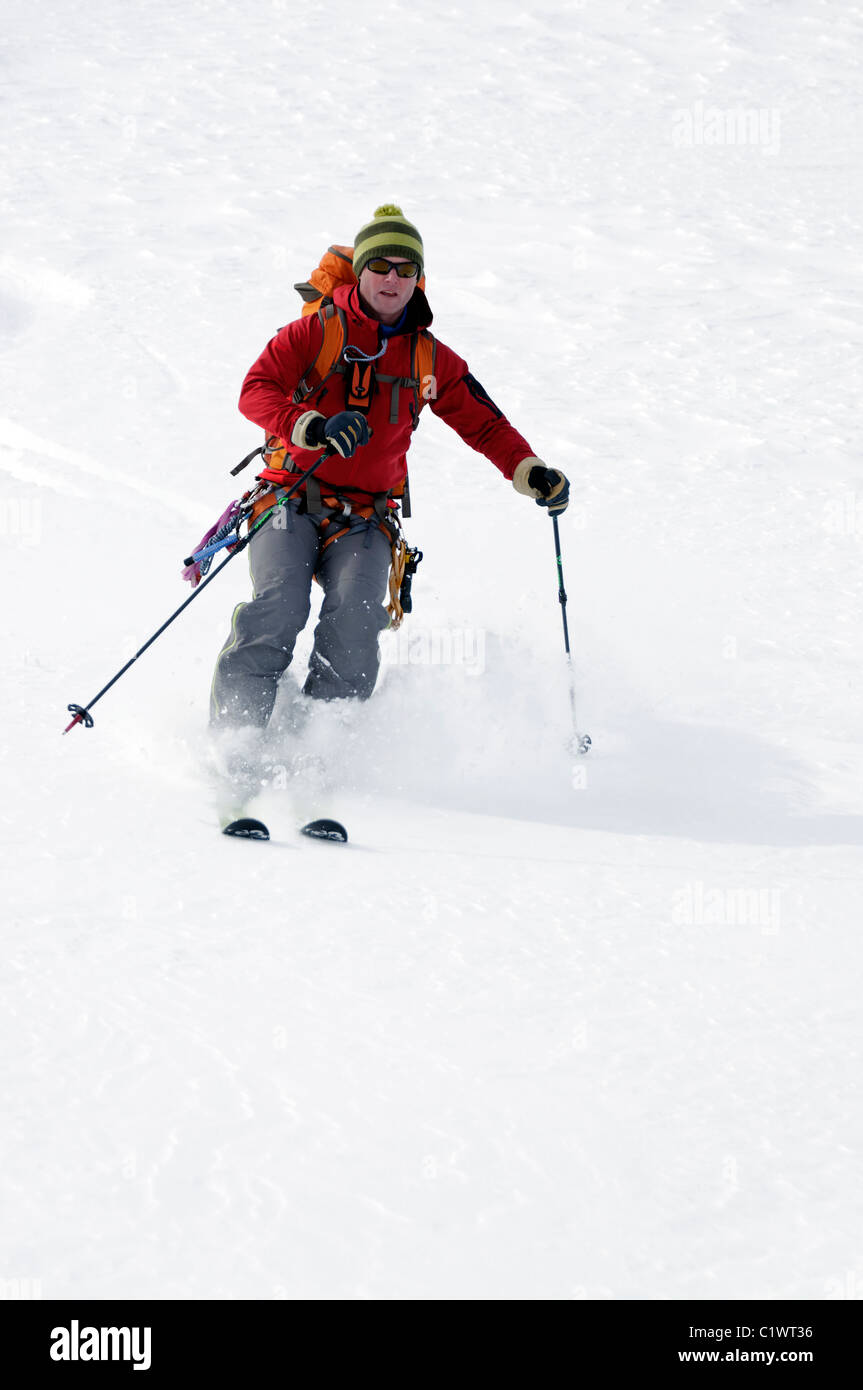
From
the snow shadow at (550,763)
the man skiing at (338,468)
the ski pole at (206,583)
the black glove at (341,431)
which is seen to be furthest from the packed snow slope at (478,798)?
the black glove at (341,431)

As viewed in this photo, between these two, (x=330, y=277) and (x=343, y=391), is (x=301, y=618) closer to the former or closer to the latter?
(x=343, y=391)

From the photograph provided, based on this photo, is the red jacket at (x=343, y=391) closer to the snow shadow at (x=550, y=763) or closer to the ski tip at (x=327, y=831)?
the snow shadow at (x=550, y=763)

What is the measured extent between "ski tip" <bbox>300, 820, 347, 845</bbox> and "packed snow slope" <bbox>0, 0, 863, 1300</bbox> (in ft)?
0.31

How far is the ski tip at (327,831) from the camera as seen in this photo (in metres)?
4.12

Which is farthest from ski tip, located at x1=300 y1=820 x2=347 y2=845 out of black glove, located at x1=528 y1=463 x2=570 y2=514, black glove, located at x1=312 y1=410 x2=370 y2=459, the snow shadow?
black glove, located at x1=528 y1=463 x2=570 y2=514

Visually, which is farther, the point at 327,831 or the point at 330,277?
the point at 330,277

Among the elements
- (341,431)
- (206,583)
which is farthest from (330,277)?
(206,583)

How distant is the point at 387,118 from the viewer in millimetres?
18141

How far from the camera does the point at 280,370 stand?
4.81 metres

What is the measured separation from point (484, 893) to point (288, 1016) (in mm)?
1014

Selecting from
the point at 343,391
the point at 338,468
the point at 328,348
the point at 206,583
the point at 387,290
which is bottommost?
the point at 206,583

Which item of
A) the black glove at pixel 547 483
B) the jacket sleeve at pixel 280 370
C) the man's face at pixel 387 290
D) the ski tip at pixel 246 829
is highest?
the man's face at pixel 387 290

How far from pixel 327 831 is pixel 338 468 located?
154 centimetres

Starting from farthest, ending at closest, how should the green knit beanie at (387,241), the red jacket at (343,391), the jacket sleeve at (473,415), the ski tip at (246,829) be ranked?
the jacket sleeve at (473,415)
the red jacket at (343,391)
the green knit beanie at (387,241)
the ski tip at (246,829)
